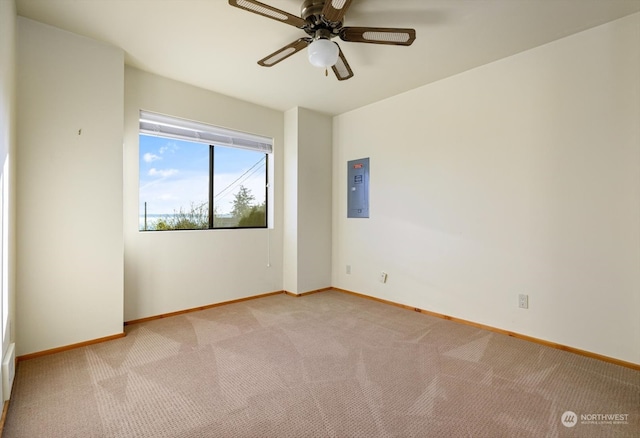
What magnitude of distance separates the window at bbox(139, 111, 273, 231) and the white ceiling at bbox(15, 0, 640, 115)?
1.97 ft

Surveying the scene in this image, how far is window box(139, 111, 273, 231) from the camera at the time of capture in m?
3.33

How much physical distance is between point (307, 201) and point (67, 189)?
258cm

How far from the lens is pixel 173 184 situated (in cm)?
351

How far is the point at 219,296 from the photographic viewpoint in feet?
12.2

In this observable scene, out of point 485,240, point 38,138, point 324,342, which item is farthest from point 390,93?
point 38,138

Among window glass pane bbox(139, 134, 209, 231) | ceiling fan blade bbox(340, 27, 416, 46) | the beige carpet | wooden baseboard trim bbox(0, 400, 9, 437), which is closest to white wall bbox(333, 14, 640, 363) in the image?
the beige carpet

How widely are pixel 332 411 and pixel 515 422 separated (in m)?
0.98

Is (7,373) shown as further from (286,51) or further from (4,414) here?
(286,51)

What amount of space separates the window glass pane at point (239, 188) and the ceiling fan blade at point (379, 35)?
2305 mm

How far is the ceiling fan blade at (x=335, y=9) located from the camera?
69.2 inches

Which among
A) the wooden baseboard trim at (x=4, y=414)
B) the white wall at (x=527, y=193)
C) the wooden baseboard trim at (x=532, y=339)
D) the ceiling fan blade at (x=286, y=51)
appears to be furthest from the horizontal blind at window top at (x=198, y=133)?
the wooden baseboard trim at (x=532, y=339)

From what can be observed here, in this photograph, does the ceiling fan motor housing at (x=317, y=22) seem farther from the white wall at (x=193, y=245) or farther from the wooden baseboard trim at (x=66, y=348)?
the wooden baseboard trim at (x=66, y=348)

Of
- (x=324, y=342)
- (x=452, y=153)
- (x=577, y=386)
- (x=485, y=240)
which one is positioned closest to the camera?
(x=577, y=386)

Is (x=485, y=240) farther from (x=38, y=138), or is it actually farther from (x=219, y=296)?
(x=38, y=138)
